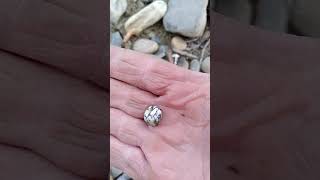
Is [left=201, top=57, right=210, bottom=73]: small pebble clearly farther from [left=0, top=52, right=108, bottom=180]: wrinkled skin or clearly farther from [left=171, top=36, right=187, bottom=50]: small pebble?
[left=0, top=52, right=108, bottom=180]: wrinkled skin

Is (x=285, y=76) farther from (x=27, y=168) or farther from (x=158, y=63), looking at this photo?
(x=27, y=168)

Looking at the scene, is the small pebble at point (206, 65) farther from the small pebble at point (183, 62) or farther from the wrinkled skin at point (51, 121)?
the wrinkled skin at point (51, 121)

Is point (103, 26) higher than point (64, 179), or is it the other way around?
point (103, 26)

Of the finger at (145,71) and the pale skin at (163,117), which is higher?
the finger at (145,71)

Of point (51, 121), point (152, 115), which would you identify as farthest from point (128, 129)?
point (51, 121)

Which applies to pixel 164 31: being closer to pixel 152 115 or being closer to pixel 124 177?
pixel 152 115

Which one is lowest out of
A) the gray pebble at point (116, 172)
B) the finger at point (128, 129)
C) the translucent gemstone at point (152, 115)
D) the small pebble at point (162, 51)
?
the gray pebble at point (116, 172)

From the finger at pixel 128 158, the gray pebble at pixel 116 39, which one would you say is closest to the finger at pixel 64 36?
the gray pebble at pixel 116 39

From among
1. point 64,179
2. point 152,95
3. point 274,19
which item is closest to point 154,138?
point 152,95
